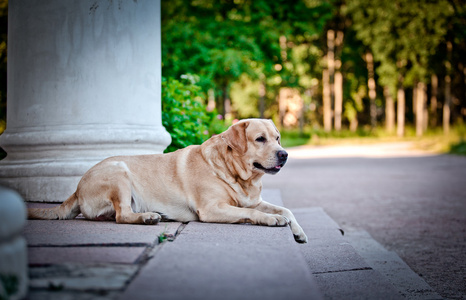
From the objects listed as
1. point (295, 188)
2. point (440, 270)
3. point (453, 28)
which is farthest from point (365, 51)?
point (440, 270)

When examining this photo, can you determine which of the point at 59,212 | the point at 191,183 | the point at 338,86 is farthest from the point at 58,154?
the point at 338,86

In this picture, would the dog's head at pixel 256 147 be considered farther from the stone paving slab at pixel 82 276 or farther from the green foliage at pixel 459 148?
the green foliage at pixel 459 148

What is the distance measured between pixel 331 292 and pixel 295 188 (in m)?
7.05

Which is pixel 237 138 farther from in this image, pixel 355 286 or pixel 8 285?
pixel 8 285

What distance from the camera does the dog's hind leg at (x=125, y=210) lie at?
3.14m

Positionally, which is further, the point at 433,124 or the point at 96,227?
the point at 433,124

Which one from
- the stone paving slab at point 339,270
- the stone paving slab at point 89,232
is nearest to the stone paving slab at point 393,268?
the stone paving slab at point 339,270

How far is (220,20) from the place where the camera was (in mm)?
13688

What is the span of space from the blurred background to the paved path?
2.48 m

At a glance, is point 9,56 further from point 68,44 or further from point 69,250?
point 69,250

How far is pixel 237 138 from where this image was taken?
12.0ft

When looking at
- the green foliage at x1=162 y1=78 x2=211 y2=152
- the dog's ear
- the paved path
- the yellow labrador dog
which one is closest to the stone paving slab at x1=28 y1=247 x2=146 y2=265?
the yellow labrador dog

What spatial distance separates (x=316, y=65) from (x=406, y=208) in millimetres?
30831

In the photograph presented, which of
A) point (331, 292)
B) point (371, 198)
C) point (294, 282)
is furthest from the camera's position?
point (371, 198)
